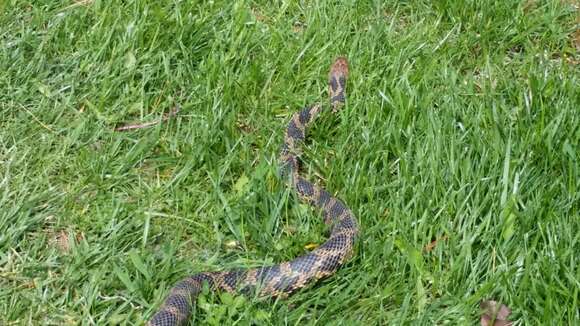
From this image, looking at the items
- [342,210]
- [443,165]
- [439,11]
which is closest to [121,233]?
[342,210]

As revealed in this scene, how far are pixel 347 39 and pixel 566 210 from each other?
215cm

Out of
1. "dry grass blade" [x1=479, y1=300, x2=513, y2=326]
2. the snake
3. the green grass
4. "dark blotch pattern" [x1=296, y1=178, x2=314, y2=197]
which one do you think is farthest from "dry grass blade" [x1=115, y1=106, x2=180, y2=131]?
"dry grass blade" [x1=479, y1=300, x2=513, y2=326]

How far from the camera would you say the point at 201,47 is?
5.98 metres

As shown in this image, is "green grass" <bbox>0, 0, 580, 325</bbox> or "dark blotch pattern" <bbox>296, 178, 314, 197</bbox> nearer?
"green grass" <bbox>0, 0, 580, 325</bbox>

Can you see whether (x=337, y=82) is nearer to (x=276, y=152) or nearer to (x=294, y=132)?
(x=294, y=132)

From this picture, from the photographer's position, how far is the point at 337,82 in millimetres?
5629

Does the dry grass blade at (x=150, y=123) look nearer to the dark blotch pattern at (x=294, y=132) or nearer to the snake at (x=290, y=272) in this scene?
the dark blotch pattern at (x=294, y=132)

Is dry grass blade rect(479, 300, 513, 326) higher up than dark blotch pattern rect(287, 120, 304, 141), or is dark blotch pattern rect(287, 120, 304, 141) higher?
dry grass blade rect(479, 300, 513, 326)

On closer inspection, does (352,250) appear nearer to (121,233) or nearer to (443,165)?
(443,165)

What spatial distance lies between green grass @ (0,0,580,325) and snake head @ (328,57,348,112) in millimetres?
72

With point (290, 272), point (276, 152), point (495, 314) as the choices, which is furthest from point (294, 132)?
point (495, 314)

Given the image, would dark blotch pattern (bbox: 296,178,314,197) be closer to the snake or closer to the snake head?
the snake

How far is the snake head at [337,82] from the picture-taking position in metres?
5.53

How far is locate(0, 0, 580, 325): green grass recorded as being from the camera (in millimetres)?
4258
